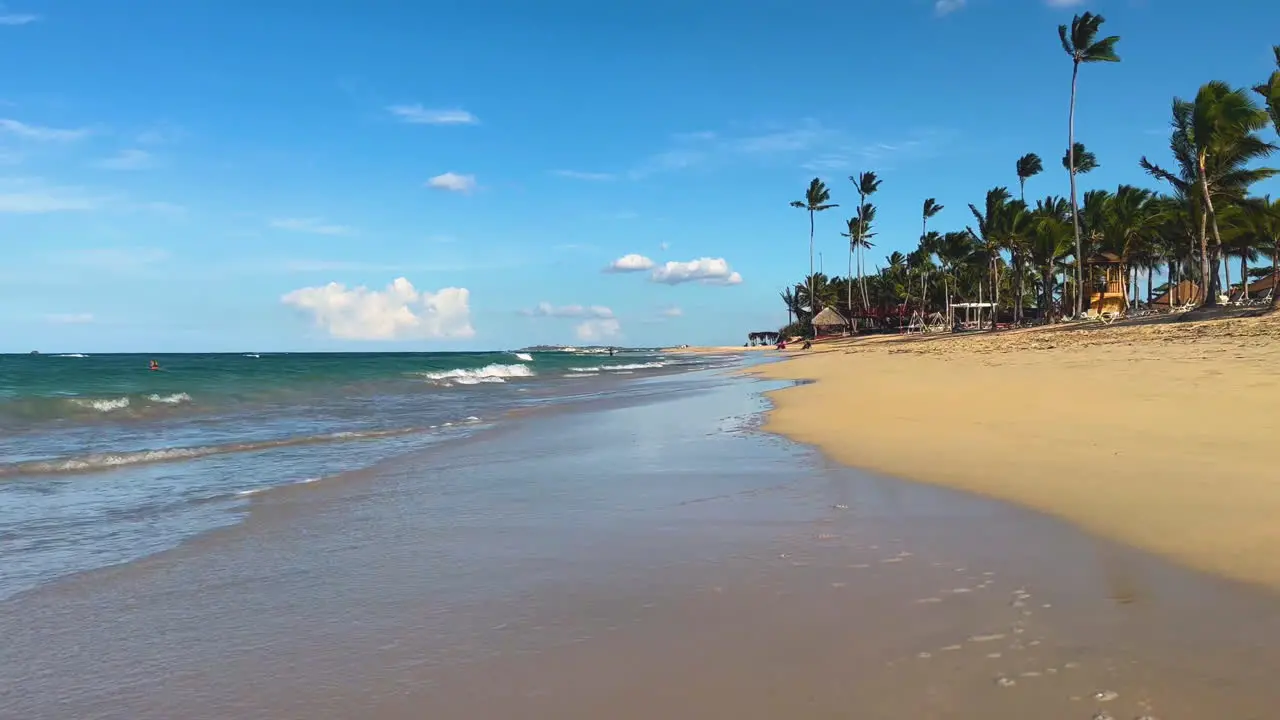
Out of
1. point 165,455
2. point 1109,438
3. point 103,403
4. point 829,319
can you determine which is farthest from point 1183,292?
point 165,455

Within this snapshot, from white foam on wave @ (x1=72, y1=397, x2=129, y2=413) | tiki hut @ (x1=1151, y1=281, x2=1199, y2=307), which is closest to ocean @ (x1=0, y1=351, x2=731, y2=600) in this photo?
white foam on wave @ (x1=72, y1=397, x2=129, y2=413)

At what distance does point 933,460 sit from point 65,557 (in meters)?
7.19

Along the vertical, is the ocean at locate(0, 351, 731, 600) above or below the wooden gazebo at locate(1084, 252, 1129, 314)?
below

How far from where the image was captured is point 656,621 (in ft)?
11.7

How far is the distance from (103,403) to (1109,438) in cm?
2272

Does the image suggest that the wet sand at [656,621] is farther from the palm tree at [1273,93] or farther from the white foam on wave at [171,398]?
the palm tree at [1273,93]

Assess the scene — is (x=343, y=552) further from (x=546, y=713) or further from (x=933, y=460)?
(x=933, y=460)

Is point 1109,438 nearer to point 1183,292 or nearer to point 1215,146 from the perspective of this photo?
point 1215,146

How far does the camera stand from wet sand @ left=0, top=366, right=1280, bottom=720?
2750 millimetres

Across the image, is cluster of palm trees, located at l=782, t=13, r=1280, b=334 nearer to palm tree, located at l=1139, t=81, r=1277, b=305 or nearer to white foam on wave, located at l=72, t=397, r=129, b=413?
palm tree, located at l=1139, t=81, r=1277, b=305

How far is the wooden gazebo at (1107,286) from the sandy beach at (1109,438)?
43.4m

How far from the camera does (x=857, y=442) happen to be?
356 inches

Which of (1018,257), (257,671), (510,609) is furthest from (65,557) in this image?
(1018,257)

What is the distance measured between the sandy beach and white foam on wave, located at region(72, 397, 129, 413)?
16.9m
